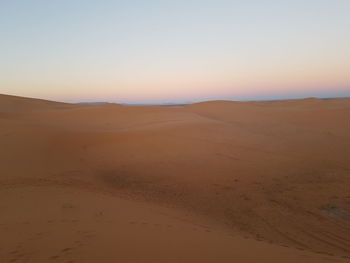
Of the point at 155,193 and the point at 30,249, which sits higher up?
the point at 30,249

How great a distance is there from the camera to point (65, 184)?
632 cm

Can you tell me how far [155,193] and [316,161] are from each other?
238 inches

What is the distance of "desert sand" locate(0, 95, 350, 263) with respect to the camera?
10.5 ft

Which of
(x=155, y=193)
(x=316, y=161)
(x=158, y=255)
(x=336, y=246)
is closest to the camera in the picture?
(x=158, y=255)

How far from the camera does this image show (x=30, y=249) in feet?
9.91

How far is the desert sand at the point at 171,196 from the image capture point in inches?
126

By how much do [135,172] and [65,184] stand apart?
222cm

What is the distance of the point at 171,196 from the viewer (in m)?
6.07

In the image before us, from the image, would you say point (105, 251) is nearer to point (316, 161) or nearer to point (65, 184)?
point (65, 184)

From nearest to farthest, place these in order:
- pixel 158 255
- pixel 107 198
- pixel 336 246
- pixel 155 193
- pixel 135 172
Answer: pixel 158 255
pixel 336 246
pixel 107 198
pixel 155 193
pixel 135 172

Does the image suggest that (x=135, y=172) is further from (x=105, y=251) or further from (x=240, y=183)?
(x=105, y=251)

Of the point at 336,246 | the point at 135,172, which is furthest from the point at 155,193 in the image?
the point at 336,246

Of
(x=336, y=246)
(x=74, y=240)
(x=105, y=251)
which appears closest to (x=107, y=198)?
(x=74, y=240)

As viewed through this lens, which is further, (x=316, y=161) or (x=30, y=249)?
(x=316, y=161)
